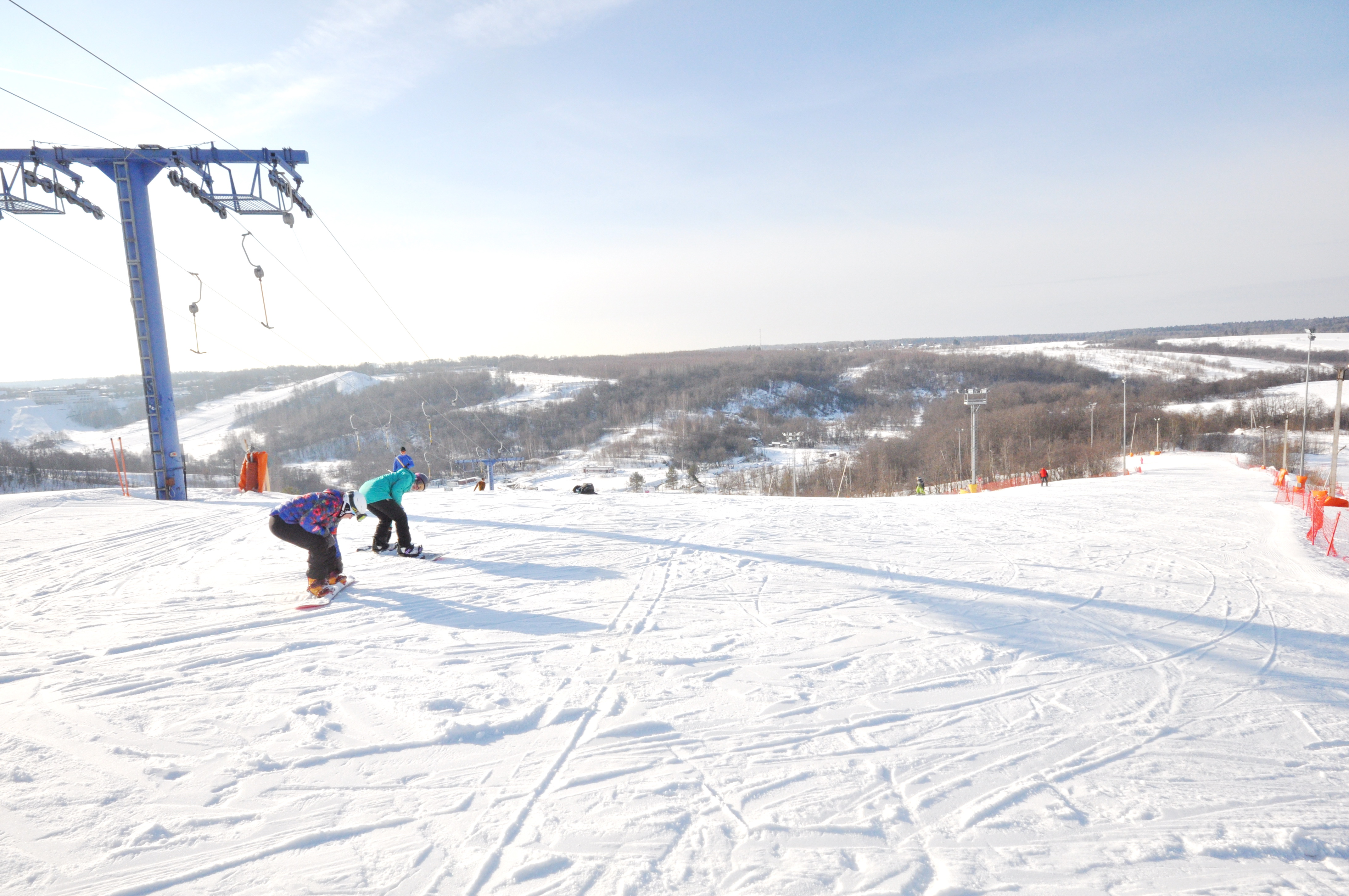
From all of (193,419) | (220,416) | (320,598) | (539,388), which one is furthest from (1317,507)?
(539,388)

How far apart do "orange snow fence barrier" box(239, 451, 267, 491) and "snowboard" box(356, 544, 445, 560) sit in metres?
7.17

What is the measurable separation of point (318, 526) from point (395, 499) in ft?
4.61

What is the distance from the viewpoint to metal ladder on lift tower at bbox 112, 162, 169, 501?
12039mm

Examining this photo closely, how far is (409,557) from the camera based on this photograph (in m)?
7.55

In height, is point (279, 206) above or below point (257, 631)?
above

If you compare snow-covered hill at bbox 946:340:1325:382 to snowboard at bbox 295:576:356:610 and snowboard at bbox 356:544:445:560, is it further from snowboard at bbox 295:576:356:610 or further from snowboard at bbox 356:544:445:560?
snowboard at bbox 295:576:356:610

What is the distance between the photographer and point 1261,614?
239 inches

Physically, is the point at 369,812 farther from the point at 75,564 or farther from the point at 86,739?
the point at 75,564

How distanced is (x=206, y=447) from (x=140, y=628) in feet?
204

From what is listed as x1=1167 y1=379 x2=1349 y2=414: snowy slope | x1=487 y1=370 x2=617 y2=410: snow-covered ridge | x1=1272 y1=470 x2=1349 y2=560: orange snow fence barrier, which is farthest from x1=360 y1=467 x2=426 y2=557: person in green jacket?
x1=1167 y1=379 x2=1349 y2=414: snowy slope

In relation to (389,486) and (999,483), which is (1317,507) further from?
(999,483)

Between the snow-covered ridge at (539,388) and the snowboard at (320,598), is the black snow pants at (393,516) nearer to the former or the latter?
the snowboard at (320,598)

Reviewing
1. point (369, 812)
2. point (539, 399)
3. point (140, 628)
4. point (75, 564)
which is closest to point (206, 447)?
point (539, 399)

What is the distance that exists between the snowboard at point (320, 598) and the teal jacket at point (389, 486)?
119 cm
